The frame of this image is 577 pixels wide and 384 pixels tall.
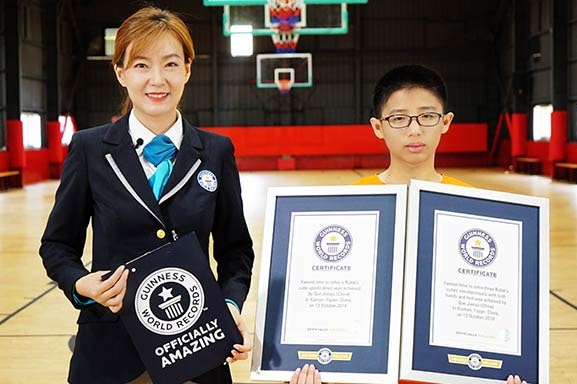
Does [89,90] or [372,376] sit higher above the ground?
[89,90]

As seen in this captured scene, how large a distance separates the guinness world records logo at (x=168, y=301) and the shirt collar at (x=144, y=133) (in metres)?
0.39

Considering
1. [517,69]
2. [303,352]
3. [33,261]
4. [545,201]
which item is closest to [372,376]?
[303,352]

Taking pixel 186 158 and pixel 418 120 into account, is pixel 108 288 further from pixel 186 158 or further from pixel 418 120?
pixel 418 120

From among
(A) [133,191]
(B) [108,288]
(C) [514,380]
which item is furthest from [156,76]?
(C) [514,380]

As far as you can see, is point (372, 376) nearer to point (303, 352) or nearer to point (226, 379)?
point (303, 352)

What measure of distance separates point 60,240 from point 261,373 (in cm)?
71

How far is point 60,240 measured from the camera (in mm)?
2383

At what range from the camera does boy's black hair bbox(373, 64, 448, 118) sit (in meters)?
2.95

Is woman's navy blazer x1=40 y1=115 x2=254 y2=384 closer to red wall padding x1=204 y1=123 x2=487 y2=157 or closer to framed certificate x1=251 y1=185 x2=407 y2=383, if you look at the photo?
framed certificate x1=251 y1=185 x2=407 y2=383

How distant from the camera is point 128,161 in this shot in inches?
91.8

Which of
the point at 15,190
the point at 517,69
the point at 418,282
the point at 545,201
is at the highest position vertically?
the point at 517,69

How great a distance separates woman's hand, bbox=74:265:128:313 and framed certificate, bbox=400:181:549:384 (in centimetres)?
80

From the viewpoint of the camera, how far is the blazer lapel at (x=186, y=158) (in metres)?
2.31

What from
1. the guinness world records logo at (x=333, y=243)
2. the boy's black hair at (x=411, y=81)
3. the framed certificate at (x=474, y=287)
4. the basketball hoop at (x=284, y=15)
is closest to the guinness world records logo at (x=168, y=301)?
the guinness world records logo at (x=333, y=243)
